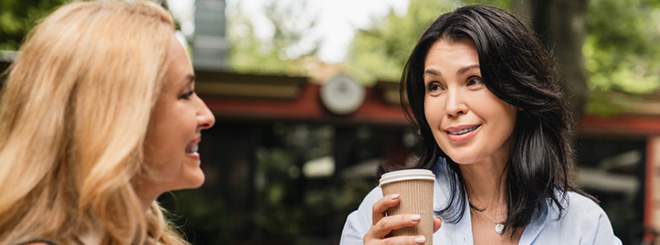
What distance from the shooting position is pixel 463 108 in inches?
78.8

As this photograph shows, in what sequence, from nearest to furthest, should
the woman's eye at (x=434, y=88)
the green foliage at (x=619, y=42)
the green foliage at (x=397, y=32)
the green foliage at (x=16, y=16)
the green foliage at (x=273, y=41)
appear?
the woman's eye at (x=434, y=88) → the green foliage at (x=16, y=16) → the green foliage at (x=619, y=42) → the green foliage at (x=397, y=32) → the green foliage at (x=273, y=41)

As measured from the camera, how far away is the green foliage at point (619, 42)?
11.6 metres

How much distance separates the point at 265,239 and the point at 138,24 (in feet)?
29.3

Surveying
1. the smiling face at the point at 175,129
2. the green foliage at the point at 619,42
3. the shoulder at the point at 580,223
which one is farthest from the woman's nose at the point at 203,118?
the green foliage at the point at 619,42

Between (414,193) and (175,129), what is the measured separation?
0.62 m

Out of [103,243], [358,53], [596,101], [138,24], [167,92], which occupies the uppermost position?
[138,24]

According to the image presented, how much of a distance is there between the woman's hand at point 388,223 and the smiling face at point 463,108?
1.35 feet

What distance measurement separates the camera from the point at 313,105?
10.4m

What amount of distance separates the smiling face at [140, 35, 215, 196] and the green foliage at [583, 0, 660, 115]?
9855mm

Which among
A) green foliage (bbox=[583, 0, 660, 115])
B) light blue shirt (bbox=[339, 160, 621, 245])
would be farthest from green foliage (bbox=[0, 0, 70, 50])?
green foliage (bbox=[583, 0, 660, 115])

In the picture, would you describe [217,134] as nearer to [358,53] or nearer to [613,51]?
[613,51]

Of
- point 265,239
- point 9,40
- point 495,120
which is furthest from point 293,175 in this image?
point 495,120

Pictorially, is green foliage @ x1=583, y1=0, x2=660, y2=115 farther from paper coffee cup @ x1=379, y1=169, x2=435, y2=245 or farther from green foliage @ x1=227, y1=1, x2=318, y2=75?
green foliage @ x1=227, y1=1, x2=318, y2=75

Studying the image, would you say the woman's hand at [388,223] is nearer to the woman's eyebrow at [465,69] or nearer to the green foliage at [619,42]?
the woman's eyebrow at [465,69]
